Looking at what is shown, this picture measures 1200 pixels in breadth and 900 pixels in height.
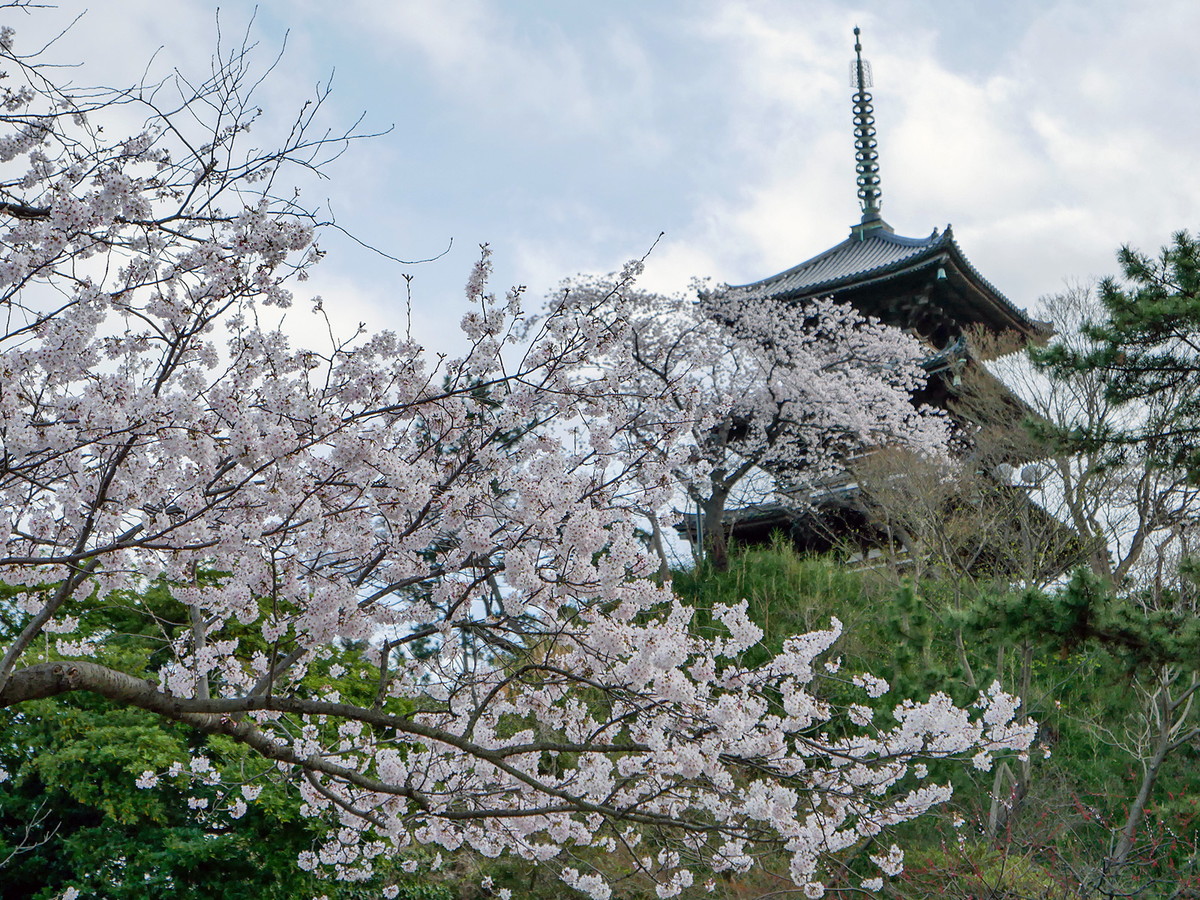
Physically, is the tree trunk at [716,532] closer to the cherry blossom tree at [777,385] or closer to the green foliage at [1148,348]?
the cherry blossom tree at [777,385]

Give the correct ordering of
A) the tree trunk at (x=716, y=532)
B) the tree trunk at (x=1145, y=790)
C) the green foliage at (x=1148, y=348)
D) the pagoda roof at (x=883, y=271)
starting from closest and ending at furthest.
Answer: the green foliage at (x=1148, y=348) < the tree trunk at (x=1145, y=790) < the tree trunk at (x=716, y=532) < the pagoda roof at (x=883, y=271)

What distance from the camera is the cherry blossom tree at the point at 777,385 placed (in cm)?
1750

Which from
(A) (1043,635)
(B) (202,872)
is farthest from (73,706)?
(A) (1043,635)

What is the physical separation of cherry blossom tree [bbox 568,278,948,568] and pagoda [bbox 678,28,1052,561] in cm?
34

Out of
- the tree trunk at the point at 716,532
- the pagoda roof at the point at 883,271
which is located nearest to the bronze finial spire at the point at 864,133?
the pagoda roof at the point at 883,271

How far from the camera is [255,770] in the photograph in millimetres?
7871

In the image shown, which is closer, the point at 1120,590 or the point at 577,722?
the point at 577,722

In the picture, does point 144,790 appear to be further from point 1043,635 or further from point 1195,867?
point 1195,867

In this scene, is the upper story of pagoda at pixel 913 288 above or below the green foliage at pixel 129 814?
above

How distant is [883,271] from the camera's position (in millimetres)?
18750

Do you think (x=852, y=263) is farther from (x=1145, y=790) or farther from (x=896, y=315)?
(x=1145, y=790)

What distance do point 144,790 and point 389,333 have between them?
15.6 feet

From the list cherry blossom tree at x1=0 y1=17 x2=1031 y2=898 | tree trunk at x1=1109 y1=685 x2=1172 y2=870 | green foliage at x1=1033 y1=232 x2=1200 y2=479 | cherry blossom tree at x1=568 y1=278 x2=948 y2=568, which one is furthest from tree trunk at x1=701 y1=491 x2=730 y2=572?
cherry blossom tree at x1=0 y1=17 x2=1031 y2=898

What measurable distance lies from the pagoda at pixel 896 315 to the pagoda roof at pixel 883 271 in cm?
2
